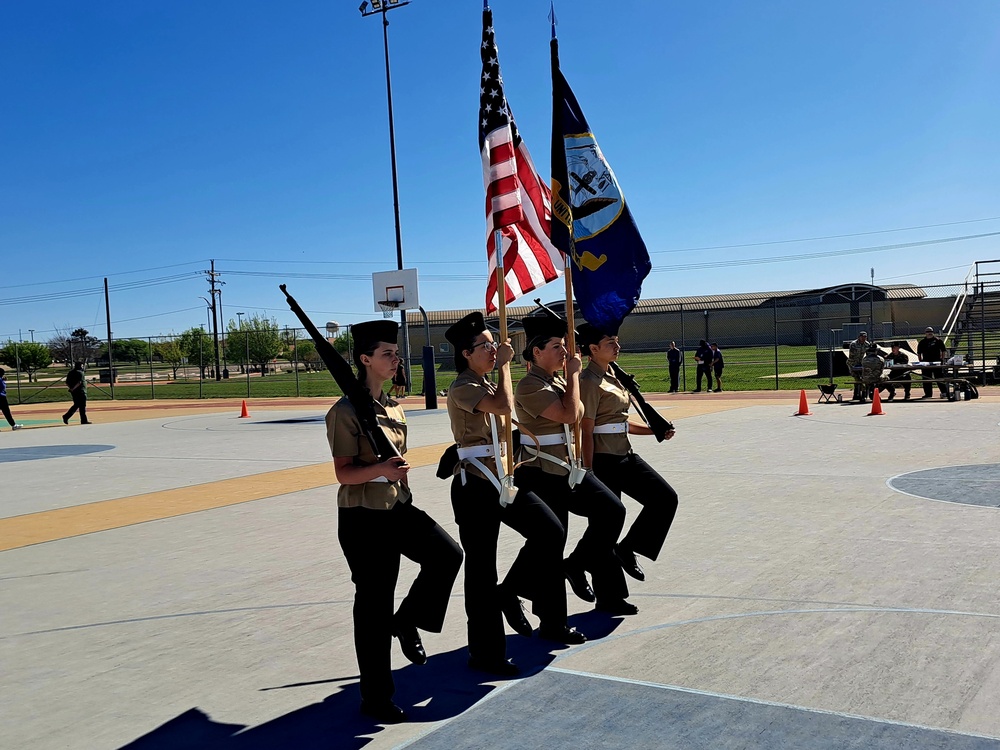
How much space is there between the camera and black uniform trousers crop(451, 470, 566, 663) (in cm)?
497

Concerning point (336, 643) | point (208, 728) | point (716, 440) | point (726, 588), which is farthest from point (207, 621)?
point (716, 440)

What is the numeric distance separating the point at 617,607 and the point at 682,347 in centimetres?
2390

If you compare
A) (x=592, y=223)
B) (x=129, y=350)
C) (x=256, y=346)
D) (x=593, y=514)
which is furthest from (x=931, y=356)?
(x=129, y=350)

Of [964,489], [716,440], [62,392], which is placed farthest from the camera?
[62,392]

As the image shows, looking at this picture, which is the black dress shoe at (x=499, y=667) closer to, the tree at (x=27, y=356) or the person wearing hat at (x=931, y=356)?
the person wearing hat at (x=931, y=356)

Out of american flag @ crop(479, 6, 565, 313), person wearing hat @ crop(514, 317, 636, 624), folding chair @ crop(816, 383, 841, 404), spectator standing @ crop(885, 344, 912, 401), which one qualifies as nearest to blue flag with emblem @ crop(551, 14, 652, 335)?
american flag @ crop(479, 6, 565, 313)

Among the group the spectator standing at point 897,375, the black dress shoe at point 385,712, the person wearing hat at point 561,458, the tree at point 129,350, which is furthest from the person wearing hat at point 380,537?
the tree at point 129,350

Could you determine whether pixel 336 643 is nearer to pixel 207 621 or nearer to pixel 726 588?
pixel 207 621

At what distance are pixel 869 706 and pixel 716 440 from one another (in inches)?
428

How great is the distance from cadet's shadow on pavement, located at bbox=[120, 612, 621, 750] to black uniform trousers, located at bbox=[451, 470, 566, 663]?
0.79 feet

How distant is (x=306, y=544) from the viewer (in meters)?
8.16

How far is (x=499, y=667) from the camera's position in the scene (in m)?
4.71

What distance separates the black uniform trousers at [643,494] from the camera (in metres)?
5.99

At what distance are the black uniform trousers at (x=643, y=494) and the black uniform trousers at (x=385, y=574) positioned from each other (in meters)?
1.77
